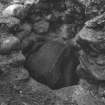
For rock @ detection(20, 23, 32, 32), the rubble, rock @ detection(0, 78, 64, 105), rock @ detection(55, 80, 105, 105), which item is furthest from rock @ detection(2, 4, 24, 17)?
rock @ detection(55, 80, 105, 105)

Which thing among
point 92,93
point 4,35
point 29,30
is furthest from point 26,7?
point 92,93

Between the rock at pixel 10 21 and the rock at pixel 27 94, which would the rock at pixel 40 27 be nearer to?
the rock at pixel 10 21

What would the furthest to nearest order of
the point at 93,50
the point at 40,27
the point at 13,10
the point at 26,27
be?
the point at 40,27 → the point at 26,27 → the point at 13,10 → the point at 93,50

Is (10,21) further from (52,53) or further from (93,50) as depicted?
(93,50)

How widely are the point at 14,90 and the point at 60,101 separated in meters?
1.39

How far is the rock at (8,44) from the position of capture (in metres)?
6.38

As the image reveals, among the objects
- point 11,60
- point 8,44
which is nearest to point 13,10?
point 8,44

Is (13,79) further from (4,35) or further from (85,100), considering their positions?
(85,100)

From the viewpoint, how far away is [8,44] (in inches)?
253

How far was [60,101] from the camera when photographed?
619 cm

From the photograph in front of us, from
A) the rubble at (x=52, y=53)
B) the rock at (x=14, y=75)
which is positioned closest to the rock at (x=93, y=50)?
the rubble at (x=52, y=53)

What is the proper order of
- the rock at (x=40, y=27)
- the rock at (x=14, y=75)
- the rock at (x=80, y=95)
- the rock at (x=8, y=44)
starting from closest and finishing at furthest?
the rock at (x=80, y=95) < the rock at (x=14, y=75) < the rock at (x=8, y=44) < the rock at (x=40, y=27)

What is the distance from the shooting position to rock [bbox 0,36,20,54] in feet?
20.9

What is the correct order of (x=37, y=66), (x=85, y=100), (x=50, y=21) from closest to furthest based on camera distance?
(x=85, y=100), (x=37, y=66), (x=50, y=21)
